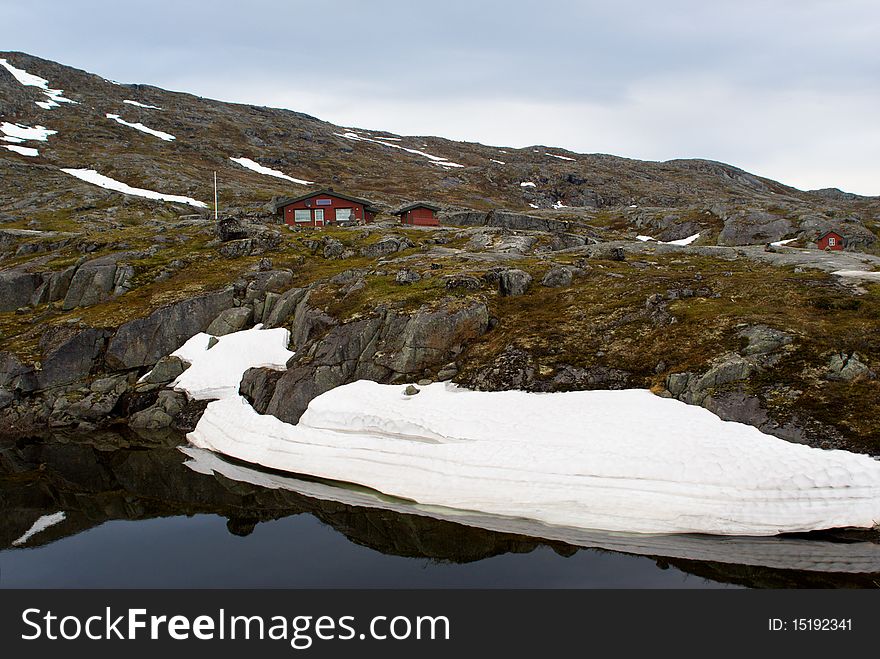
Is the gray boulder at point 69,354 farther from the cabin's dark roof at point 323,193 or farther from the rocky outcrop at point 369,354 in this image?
the cabin's dark roof at point 323,193

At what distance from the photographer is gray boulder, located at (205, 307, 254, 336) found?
44.8 m

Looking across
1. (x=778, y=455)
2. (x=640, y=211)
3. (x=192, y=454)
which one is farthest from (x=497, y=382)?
(x=640, y=211)

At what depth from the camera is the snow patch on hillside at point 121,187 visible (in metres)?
123

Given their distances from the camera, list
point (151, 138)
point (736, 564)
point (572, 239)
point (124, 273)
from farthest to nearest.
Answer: point (151, 138) → point (572, 239) → point (124, 273) → point (736, 564)

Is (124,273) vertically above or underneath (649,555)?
above

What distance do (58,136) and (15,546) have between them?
651 feet

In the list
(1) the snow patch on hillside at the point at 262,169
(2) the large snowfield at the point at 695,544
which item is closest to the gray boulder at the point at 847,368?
(2) the large snowfield at the point at 695,544

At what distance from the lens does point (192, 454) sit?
3253 centimetres

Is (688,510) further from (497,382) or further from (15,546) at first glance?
(15,546)

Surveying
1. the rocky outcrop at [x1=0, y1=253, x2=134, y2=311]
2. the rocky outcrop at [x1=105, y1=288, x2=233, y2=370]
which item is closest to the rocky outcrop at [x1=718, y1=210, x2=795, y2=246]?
the rocky outcrop at [x1=105, y1=288, x2=233, y2=370]

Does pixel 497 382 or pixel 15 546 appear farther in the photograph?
pixel 497 382

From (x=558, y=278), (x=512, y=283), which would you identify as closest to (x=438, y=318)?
(x=512, y=283)

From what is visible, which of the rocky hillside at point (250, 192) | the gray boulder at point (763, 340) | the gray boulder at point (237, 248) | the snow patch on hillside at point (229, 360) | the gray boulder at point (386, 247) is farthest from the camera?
the rocky hillside at point (250, 192)

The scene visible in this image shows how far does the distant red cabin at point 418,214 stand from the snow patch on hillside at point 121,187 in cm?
5743
